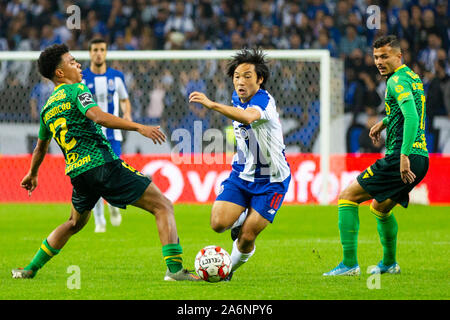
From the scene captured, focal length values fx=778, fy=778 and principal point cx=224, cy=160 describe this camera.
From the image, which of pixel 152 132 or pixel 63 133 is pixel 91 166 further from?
pixel 152 132

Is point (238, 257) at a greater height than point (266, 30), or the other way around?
point (266, 30)

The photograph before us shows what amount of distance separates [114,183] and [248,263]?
1.98 meters

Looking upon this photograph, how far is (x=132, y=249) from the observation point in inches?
349

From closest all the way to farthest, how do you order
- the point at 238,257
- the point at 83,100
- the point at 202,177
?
the point at 83,100, the point at 238,257, the point at 202,177

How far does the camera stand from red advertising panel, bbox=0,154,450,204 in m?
13.7

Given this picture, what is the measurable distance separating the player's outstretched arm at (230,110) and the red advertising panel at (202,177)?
7720 mm

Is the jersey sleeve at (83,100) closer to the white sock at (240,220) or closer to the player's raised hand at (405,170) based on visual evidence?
the white sock at (240,220)

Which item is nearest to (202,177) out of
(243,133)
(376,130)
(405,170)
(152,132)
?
(376,130)

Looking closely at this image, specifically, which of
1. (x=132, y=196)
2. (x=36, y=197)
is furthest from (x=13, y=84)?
(x=132, y=196)

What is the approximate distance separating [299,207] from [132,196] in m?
7.64

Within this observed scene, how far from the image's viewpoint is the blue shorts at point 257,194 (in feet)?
21.7

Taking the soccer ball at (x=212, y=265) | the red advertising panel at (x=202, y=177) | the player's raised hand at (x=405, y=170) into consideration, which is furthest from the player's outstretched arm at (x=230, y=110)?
the red advertising panel at (x=202, y=177)

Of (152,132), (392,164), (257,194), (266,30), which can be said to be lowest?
(257,194)

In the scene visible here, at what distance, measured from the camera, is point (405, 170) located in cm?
633
